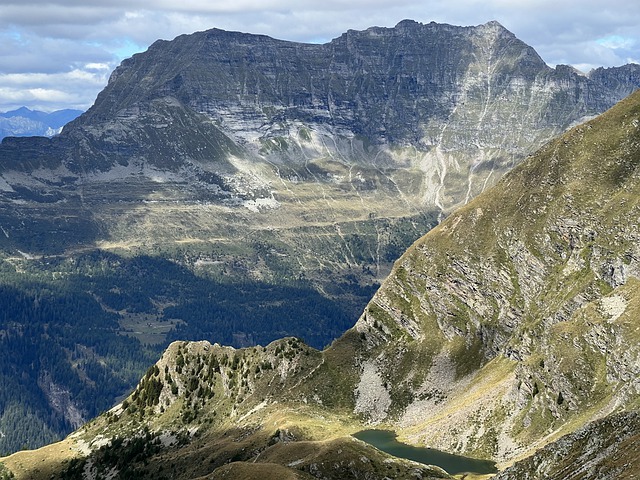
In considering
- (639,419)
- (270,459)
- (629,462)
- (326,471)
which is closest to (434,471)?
(326,471)

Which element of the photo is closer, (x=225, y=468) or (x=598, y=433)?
(x=598, y=433)

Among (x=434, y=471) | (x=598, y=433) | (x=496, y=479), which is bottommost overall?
(x=434, y=471)

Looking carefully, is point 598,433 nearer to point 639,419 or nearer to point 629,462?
point 639,419

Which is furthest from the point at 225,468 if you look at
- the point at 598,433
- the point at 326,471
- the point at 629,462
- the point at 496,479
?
the point at 629,462

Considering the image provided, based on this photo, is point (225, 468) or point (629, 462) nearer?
point (629, 462)

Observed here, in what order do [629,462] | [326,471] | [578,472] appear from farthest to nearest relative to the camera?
1. [326,471]
2. [578,472]
3. [629,462]

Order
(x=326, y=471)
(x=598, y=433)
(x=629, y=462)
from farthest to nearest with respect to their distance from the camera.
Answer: (x=326, y=471), (x=598, y=433), (x=629, y=462)

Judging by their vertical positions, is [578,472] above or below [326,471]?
above

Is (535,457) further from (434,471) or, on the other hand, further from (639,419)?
(434,471)

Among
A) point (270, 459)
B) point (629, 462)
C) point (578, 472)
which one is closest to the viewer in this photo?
point (629, 462)
